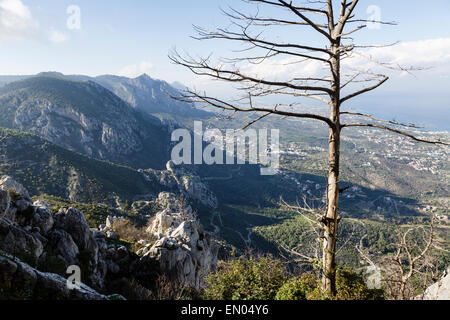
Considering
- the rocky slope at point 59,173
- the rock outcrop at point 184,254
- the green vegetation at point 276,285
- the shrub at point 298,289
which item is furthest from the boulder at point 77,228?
the rocky slope at point 59,173

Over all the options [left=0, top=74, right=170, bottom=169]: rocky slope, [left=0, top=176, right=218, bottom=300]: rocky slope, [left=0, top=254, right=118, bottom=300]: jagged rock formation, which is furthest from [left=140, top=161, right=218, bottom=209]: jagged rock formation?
[left=0, top=254, right=118, bottom=300]: jagged rock formation

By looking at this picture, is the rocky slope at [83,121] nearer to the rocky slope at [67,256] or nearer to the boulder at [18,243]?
the rocky slope at [67,256]

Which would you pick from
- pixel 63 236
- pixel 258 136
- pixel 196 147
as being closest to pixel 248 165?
pixel 196 147

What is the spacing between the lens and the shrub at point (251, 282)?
7.17 m

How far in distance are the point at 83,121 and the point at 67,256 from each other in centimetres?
10395

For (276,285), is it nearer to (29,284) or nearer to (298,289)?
(298,289)

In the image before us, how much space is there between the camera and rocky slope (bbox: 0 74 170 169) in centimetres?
9006

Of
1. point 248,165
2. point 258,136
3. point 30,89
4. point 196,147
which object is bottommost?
→ point 248,165

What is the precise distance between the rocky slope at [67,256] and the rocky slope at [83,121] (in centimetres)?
8964
